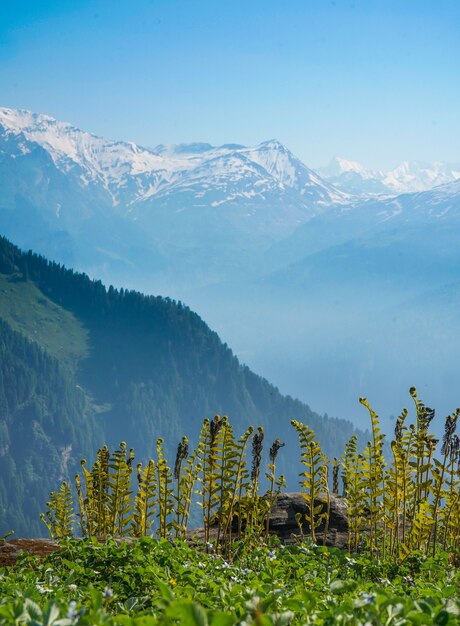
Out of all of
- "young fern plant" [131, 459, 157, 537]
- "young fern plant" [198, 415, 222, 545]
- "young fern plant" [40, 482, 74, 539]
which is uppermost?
"young fern plant" [198, 415, 222, 545]

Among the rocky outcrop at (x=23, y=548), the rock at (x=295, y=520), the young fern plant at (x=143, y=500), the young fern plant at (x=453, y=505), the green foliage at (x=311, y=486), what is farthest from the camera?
the rock at (x=295, y=520)

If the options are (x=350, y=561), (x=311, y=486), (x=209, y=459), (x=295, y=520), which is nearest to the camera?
(x=350, y=561)

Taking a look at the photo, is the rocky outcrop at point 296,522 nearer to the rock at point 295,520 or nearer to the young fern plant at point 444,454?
the rock at point 295,520

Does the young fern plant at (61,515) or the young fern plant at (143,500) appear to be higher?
the young fern plant at (143,500)

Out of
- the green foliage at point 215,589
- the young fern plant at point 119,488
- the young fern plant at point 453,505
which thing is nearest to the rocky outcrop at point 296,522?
the young fern plant at point 119,488

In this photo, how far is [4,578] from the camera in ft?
24.9

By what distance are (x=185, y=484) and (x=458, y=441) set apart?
4587mm

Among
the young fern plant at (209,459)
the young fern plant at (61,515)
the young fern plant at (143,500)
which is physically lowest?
the young fern plant at (61,515)

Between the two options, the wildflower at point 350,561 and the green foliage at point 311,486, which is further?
the green foliage at point 311,486

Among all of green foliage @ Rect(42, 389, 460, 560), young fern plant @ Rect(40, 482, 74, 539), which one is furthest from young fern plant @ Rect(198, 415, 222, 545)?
young fern plant @ Rect(40, 482, 74, 539)

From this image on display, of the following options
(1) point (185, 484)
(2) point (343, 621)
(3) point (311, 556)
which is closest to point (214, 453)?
(1) point (185, 484)

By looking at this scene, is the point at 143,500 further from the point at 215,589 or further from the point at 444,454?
the point at 215,589

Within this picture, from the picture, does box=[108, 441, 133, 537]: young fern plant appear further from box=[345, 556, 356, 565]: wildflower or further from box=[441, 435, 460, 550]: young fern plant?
box=[441, 435, 460, 550]: young fern plant

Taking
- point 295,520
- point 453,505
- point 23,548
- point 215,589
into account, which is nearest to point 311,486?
point 453,505
